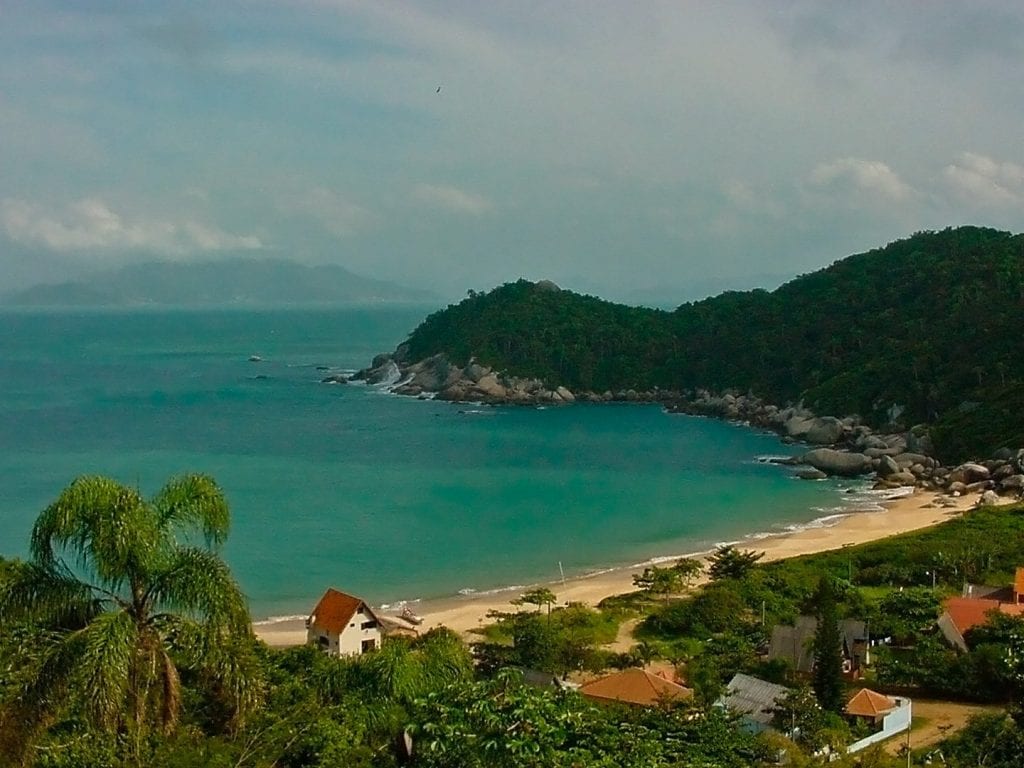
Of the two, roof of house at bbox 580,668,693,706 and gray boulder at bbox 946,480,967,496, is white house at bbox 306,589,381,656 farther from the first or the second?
gray boulder at bbox 946,480,967,496

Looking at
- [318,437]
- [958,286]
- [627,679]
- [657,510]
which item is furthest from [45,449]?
[958,286]

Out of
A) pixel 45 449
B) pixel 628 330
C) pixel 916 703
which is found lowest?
pixel 916 703

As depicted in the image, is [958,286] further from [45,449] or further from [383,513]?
[45,449]

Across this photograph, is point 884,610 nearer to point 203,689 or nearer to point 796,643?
point 796,643

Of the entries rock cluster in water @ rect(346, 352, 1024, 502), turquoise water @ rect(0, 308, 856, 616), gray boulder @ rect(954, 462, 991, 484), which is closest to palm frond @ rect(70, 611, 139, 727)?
turquoise water @ rect(0, 308, 856, 616)

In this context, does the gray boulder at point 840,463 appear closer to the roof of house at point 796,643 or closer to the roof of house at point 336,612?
the roof of house at point 796,643

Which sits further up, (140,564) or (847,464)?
(140,564)
